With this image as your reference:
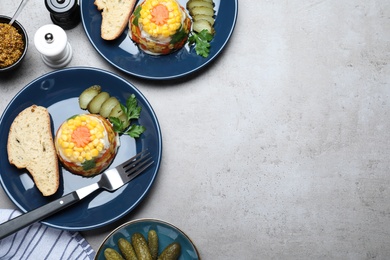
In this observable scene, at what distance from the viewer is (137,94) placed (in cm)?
333

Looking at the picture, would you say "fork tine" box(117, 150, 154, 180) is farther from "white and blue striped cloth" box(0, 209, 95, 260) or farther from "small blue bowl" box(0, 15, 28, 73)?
"small blue bowl" box(0, 15, 28, 73)

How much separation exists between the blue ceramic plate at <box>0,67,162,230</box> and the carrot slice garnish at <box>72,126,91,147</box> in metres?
0.29

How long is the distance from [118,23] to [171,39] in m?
0.34

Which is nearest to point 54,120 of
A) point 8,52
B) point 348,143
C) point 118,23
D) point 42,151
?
point 42,151

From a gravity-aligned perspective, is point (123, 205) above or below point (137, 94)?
below

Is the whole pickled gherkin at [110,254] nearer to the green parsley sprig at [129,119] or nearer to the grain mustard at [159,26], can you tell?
the green parsley sprig at [129,119]

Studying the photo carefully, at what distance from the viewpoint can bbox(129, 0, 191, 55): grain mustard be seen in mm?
3301

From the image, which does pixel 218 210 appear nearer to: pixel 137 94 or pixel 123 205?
pixel 123 205

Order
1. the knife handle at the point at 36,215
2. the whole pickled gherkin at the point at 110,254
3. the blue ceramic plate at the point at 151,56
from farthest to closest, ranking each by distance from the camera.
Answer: the blue ceramic plate at the point at 151,56 < the whole pickled gherkin at the point at 110,254 < the knife handle at the point at 36,215

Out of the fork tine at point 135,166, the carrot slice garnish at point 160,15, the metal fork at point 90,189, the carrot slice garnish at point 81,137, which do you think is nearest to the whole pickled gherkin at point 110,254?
the metal fork at point 90,189

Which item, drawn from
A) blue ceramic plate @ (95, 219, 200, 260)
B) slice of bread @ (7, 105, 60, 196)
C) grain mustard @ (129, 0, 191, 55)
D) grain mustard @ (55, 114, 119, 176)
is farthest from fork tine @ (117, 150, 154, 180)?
grain mustard @ (129, 0, 191, 55)

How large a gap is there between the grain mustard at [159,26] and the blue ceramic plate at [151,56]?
0.06 metres

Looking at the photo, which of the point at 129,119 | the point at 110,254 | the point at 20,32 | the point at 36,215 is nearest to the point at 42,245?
the point at 36,215

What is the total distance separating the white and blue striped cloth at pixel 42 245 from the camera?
3.29 meters
